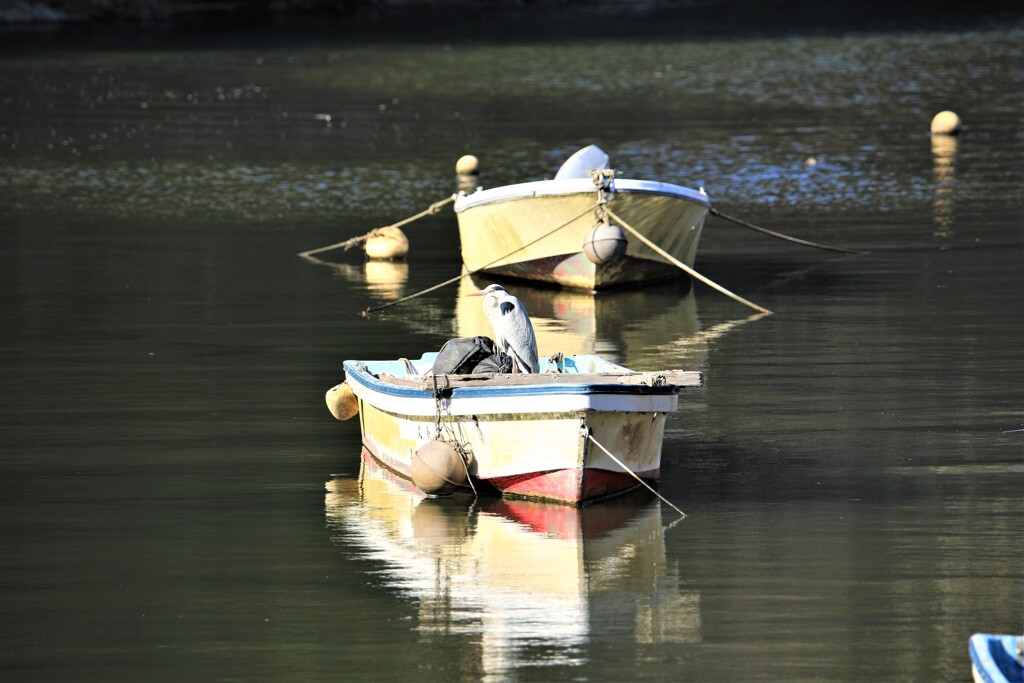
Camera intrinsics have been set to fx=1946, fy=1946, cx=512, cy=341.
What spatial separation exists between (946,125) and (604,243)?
17523mm

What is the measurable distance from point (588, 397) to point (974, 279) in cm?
1088

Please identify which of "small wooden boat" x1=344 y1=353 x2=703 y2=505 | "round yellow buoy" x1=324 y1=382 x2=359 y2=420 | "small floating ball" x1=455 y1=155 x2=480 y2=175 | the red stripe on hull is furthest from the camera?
"small floating ball" x1=455 y1=155 x2=480 y2=175

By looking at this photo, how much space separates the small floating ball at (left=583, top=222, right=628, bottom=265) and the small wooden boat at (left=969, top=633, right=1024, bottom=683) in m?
13.4

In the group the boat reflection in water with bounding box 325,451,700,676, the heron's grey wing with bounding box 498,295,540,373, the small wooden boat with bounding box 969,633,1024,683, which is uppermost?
the heron's grey wing with bounding box 498,295,540,373

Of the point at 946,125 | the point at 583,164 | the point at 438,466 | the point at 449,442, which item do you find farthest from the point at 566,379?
the point at 946,125

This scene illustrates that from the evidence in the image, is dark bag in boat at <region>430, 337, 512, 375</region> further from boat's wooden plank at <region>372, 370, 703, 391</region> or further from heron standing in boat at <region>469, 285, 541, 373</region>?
boat's wooden plank at <region>372, 370, 703, 391</region>

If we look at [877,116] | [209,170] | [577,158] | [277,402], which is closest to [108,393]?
[277,402]

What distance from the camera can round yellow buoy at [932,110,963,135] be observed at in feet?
120

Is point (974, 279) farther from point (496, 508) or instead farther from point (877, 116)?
point (877, 116)

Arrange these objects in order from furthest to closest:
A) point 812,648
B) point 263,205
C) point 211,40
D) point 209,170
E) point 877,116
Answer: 1. point 211,40
2. point 877,116
3. point 209,170
4. point 263,205
5. point 812,648

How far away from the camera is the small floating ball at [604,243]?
20844mm

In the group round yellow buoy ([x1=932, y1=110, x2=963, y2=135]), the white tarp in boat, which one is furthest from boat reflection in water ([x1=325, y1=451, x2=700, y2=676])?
round yellow buoy ([x1=932, y1=110, x2=963, y2=135])

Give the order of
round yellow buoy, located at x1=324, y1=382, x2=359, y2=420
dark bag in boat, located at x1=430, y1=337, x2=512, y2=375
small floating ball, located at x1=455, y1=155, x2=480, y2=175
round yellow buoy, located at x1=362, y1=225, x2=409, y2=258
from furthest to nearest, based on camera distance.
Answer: small floating ball, located at x1=455, y1=155, x2=480, y2=175 < round yellow buoy, located at x1=362, y1=225, x2=409, y2=258 < round yellow buoy, located at x1=324, y1=382, x2=359, y2=420 < dark bag in boat, located at x1=430, y1=337, x2=512, y2=375

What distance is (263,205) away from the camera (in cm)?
2903
